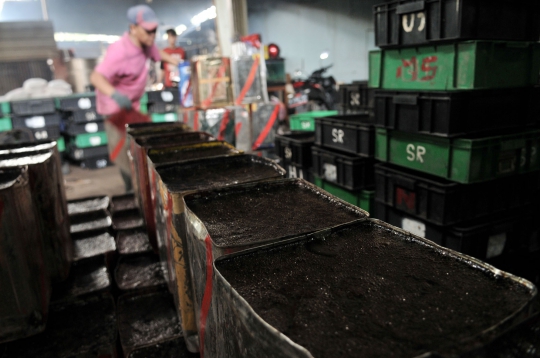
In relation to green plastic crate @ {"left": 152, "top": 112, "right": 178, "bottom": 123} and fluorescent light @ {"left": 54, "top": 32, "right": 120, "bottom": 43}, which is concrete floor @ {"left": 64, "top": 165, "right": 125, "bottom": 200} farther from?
fluorescent light @ {"left": 54, "top": 32, "right": 120, "bottom": 43}

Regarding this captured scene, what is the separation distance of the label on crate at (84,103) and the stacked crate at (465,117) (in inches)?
209

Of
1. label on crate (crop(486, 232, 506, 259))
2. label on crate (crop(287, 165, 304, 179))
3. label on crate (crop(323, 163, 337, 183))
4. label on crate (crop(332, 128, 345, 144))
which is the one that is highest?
label on crate (crop(332, 128, 345, 144))

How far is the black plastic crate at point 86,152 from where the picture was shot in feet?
21.9

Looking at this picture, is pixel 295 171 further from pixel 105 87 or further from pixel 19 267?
pixel 19 267

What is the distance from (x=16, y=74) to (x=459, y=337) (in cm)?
852

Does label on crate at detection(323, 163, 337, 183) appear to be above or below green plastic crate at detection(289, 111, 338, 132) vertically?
below

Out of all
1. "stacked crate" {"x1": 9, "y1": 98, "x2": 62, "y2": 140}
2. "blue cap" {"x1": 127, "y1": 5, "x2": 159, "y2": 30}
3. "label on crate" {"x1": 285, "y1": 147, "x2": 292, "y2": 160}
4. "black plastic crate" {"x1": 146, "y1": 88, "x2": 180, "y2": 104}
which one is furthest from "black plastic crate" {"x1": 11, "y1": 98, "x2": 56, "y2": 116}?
"label on crate" {"x1": 285, "y1": 147, "x2": 292, "y2": 160}

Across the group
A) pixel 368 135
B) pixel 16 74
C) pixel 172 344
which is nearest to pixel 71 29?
pixel 16 74

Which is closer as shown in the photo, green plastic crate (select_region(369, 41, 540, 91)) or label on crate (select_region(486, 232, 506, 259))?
green plastic crate (select_region(369, 41, 540, 91))

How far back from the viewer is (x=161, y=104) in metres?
7.05

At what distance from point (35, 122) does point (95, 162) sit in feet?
3.58

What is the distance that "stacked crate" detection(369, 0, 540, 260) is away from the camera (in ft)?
7.60

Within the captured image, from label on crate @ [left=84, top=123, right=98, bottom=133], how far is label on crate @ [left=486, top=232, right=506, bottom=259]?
6.12 m

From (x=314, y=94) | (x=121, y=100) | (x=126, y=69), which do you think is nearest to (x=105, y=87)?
(x=121, y=100)
